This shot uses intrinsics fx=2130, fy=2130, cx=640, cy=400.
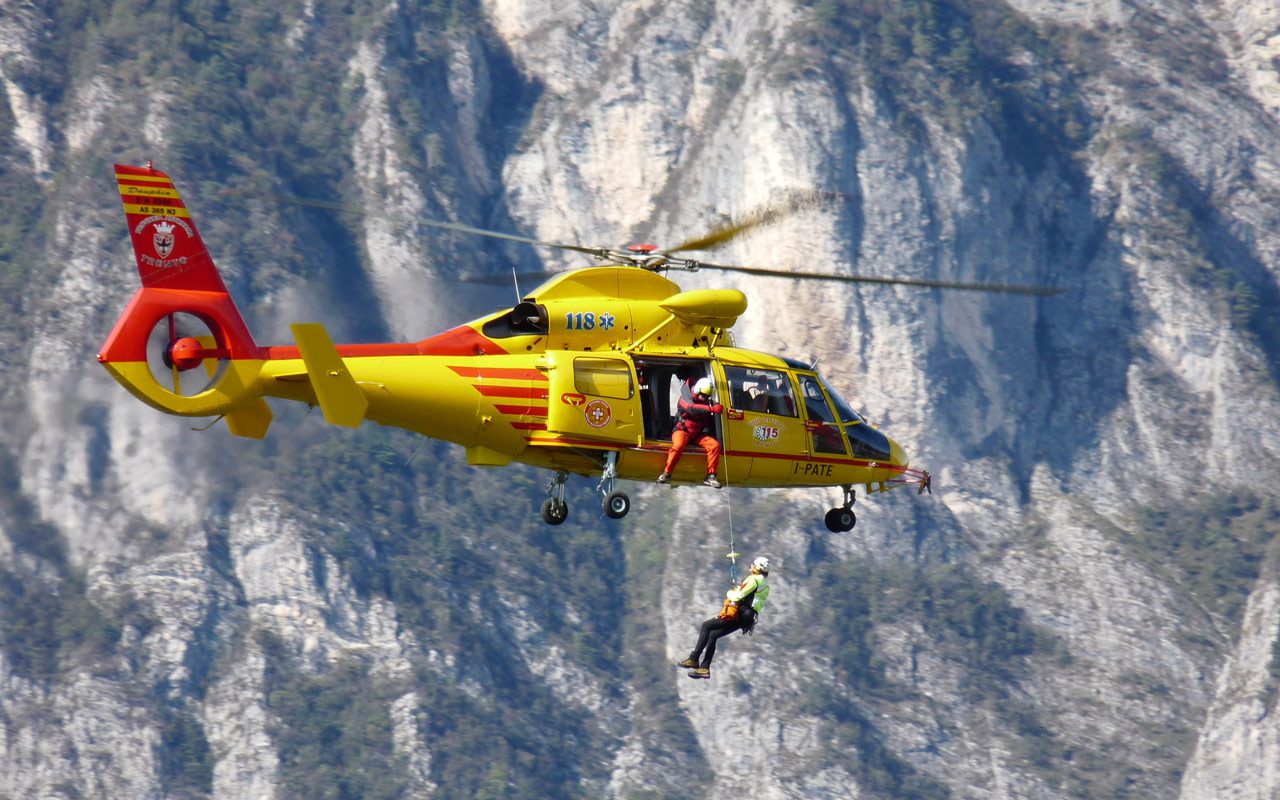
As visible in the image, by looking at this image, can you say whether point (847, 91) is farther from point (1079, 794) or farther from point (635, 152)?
point (1079, 794)

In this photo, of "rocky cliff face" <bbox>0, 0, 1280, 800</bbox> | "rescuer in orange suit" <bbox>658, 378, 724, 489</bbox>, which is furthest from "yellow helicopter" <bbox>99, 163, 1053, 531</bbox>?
"rocky cliff face" <bbox>0, 0, 1280, 800</bbox>

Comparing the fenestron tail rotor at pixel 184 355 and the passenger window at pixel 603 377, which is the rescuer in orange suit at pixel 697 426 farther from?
the fenestron tail rotor at pixel 184 355

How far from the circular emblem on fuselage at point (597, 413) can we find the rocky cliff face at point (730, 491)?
294ft

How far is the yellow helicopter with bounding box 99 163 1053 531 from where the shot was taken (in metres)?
37.5

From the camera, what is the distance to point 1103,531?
144 meters

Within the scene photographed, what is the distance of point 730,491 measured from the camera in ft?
425

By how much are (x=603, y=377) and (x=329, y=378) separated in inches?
227

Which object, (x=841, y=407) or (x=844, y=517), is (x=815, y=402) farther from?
(x=844, y=517)

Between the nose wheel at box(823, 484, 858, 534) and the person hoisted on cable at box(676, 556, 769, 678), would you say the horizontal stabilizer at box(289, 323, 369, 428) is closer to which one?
the person hoisted on cable at box(676, 556, 769, 678)

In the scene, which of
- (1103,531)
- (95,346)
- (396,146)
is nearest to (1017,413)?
(1103,531)

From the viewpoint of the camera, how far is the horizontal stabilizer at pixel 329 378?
37.0 meters

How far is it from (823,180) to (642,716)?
38985 millimetres

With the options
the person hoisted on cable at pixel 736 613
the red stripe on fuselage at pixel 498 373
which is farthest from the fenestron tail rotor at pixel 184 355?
the person hoisted on cable at pixel 736 613

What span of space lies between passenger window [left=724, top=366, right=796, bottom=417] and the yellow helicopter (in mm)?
40
